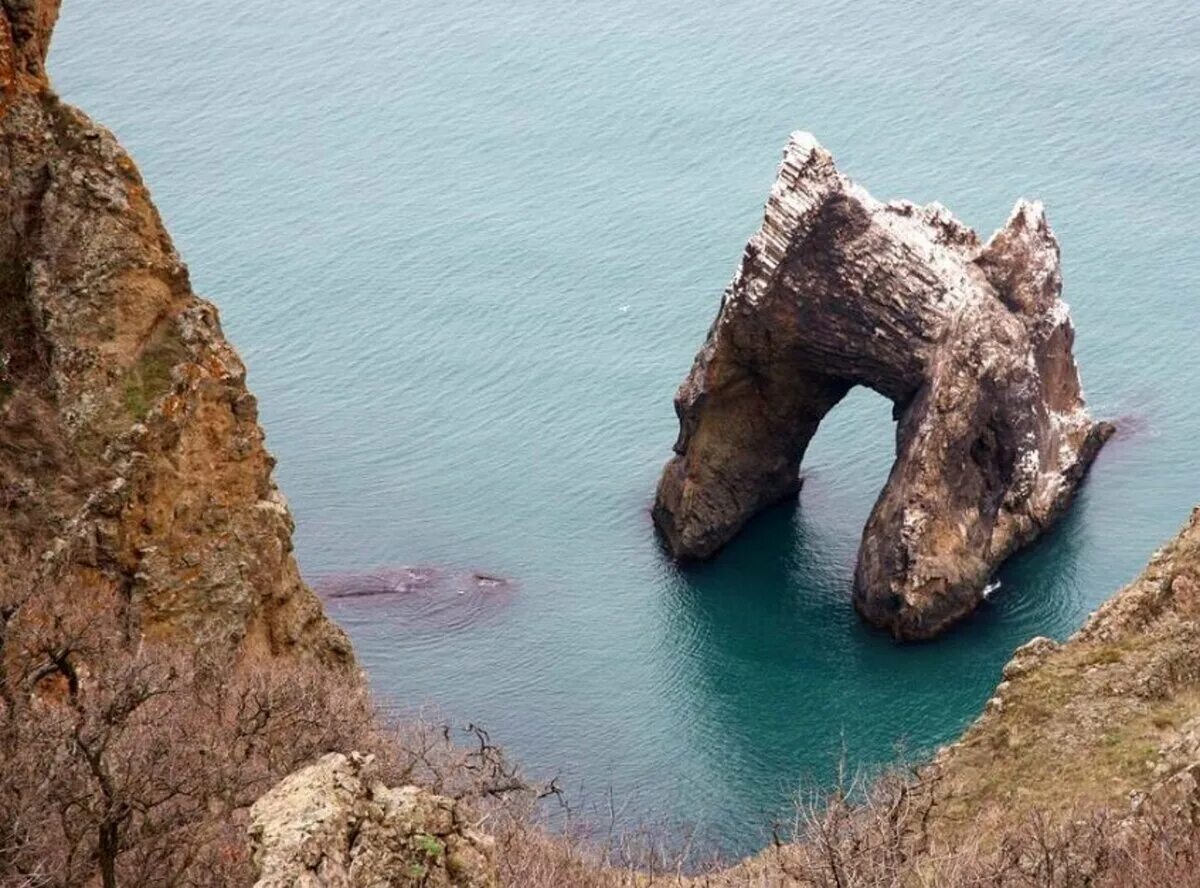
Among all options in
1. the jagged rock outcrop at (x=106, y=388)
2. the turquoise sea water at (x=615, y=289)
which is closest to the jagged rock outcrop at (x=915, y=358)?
the turquoise sea water at (x=615, y=289)

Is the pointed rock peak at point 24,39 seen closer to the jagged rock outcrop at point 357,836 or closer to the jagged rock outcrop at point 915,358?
the jagged rock outcrop at point 357,836

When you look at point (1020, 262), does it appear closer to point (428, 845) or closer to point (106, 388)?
point (106, 388)

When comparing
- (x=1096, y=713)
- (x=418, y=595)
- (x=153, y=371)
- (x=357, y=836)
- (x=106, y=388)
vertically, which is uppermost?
(x=357, y=836)

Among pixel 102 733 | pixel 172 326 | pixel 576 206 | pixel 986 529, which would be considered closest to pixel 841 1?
pixel 576 206

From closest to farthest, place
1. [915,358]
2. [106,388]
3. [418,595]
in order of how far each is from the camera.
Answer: [106,388]
[915,358]
[418,595]

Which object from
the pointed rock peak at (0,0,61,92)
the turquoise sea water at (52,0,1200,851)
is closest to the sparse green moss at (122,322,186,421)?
the pointed rock peak at (0,0,61,92)

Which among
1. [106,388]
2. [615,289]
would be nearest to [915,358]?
[615,289]

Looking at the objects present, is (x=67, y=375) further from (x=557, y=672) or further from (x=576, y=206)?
(x=576, y=206)
